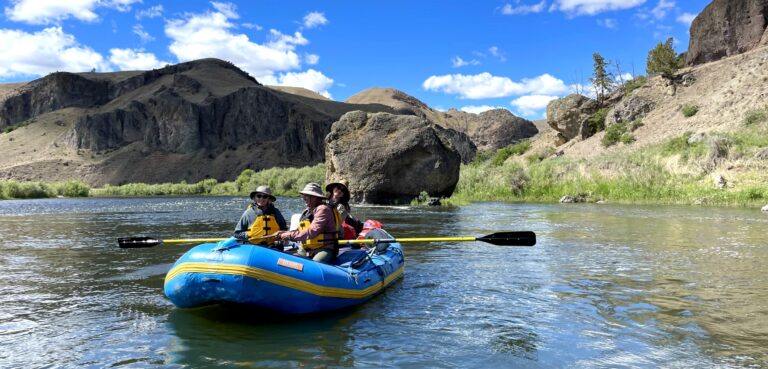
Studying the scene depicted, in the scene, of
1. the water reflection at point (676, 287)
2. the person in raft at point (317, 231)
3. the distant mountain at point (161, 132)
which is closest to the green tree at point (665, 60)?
the water reflection at point (676, 287)

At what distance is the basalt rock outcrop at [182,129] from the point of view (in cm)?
11531

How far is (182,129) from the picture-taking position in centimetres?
12581

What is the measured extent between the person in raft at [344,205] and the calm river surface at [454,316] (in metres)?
1.29

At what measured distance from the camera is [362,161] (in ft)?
103

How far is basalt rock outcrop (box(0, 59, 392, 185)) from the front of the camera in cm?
11531

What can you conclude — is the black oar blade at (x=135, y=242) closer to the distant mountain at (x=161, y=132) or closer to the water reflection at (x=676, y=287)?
the water reflection at (x=676, y=287)

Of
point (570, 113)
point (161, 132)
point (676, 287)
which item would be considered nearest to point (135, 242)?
point (676, 287)

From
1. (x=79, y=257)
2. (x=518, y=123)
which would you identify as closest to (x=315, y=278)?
(x=79, y=257)

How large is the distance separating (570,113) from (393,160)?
1197 inches

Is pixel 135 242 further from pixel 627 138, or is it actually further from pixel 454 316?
pixel 627 138

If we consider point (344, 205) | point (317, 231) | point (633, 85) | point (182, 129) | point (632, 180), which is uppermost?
point (182, 129)

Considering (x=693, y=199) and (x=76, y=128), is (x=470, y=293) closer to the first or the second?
(x=693, y=199)

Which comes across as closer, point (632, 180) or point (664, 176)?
point (664, 176)

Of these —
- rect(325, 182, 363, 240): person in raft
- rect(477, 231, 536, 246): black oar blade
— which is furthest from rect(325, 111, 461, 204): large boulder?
rect(477, 231, 536, 246): black oar blade
